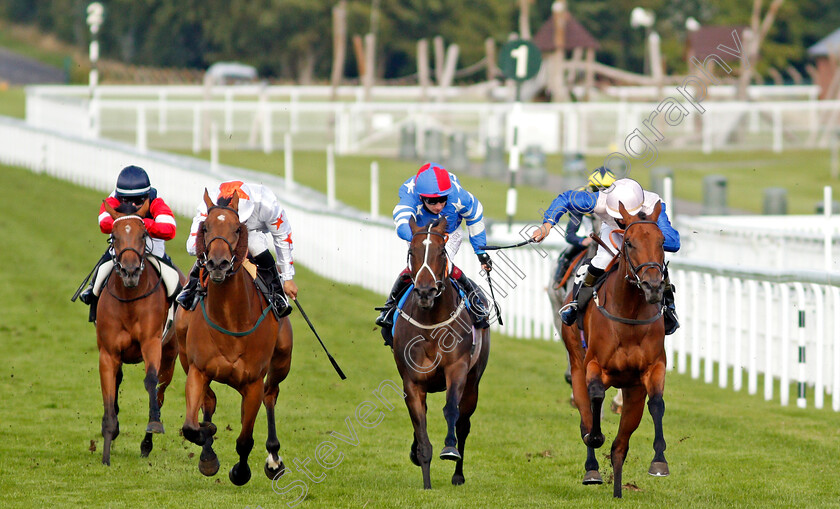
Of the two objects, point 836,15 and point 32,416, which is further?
point 836,15

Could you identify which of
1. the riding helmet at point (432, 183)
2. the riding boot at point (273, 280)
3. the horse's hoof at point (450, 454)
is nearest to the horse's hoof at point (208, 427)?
the riding boot at point (273, 280)

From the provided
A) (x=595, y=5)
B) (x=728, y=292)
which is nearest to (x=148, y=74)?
(x=595, y=5)

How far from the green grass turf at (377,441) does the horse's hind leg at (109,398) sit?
0.16 m

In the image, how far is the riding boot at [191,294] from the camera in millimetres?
8227

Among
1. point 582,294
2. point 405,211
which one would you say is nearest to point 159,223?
point 405,211

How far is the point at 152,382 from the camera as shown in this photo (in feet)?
30.1

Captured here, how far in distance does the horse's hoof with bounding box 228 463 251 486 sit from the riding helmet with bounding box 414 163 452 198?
2038mm

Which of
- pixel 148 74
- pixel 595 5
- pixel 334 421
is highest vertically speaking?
pixel 595 5

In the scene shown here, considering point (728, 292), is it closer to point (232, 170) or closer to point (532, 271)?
point (532, 271)

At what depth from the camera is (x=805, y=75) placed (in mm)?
62531

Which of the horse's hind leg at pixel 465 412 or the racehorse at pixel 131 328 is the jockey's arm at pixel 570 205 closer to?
the horse's hind leg at pixel 465 412

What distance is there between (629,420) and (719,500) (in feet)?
2.32

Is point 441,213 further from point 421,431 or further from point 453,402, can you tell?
point 421,431

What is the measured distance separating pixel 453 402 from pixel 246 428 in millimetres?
1296
